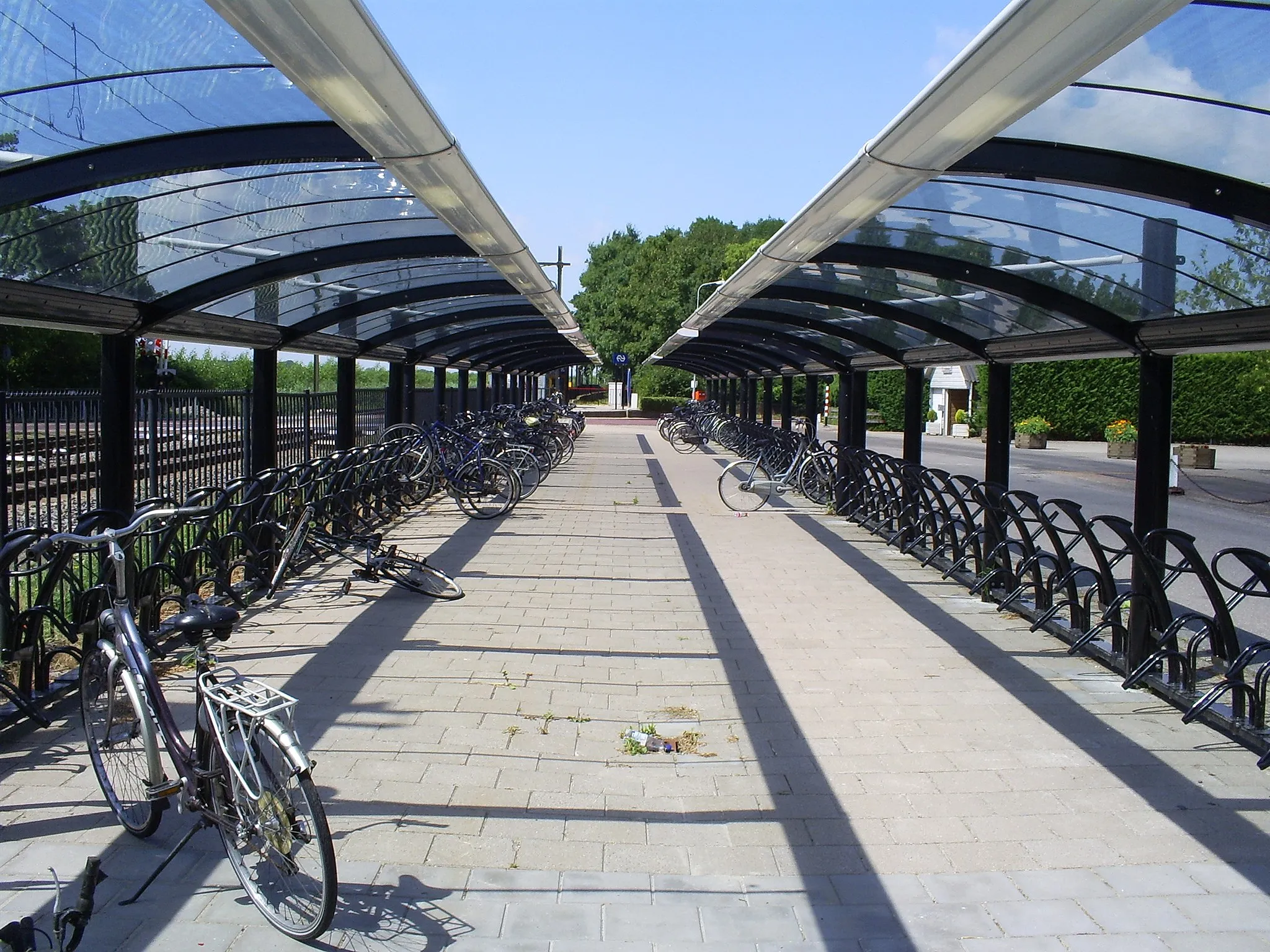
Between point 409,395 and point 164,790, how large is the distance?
12775mm

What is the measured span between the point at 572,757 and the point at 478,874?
1.09m

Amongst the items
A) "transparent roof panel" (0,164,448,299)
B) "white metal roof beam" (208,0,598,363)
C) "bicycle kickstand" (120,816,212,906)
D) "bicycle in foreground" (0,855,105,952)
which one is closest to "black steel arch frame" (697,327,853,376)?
"transparent roof panel" (0,164,448,299)

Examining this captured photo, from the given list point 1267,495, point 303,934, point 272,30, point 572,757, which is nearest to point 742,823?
point 572,757

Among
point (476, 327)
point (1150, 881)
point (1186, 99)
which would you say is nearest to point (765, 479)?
point (476, 327)

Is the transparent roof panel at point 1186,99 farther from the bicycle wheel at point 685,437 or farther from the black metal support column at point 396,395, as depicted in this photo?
the bicycle wheel at point 685,437

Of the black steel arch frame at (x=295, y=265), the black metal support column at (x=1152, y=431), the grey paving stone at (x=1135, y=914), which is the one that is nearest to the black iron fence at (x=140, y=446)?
the black steel arch frame at (x=295, y=265)

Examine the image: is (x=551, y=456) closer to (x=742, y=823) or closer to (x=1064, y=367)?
(x=742, y=823)

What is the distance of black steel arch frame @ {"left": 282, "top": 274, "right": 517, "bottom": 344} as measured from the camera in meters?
8.76

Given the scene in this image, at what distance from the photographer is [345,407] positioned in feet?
38.7

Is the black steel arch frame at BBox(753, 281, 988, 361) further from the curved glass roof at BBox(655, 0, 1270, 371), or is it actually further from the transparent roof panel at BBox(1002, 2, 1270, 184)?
the transparent roof panel at BBox(1002, 2, 1270, 184)

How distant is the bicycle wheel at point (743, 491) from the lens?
13.2 m

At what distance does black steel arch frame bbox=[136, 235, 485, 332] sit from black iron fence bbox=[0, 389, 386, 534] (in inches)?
27.2

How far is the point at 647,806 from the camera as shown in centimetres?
384

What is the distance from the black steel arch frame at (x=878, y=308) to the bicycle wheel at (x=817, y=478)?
448 cm
